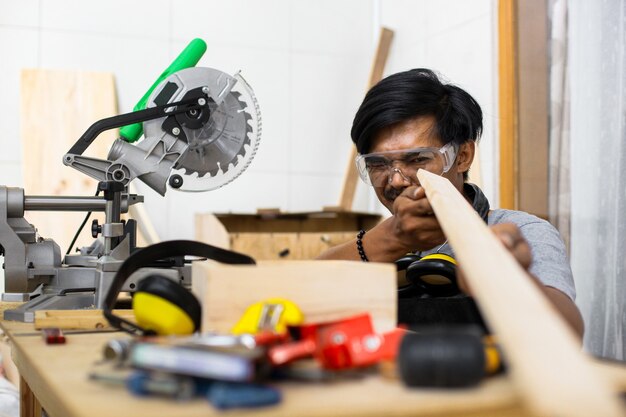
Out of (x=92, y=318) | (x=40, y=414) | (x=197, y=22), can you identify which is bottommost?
(x=40, y=414)

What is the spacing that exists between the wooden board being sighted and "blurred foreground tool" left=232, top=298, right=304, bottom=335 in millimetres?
2854

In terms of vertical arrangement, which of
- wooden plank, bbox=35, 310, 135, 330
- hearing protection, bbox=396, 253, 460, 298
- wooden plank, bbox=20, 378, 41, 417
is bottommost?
wooden plank, bbox=20, 378, 41, 417

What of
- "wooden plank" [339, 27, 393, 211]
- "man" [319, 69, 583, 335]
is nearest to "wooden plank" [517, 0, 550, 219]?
"wooden plank" [339, 27, 393, 211]

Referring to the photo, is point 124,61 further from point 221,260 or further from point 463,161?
point 221,260

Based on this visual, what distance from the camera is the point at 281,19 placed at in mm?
4402

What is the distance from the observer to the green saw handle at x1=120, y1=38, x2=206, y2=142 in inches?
62.8

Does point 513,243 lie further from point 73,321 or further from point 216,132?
point 216,132

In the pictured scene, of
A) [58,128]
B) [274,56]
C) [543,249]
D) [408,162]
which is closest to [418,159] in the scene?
[408,162]

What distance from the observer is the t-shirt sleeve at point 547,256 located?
1314 millimetres

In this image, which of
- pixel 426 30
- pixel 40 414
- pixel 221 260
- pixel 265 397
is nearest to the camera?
pixel 265 397

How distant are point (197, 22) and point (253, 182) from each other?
0.99m

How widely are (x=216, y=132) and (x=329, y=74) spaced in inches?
117

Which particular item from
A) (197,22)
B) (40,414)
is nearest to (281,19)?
(197,22)

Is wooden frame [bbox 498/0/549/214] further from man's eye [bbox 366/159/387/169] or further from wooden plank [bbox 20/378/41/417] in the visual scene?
wooden plank [bbox 20/378/41/417]
